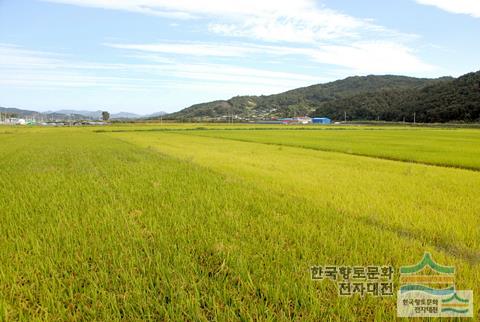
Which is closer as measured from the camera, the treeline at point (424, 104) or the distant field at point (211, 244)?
the distant field at point (211, 244)

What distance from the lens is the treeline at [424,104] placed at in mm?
72312

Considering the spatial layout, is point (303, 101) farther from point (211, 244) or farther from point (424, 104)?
point (211, 244)

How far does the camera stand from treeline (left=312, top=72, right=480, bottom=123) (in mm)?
72312

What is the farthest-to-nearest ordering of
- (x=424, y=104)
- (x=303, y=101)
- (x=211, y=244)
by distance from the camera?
(x=303, y=101) → (x=424, y=104) → (x=211, y=244)

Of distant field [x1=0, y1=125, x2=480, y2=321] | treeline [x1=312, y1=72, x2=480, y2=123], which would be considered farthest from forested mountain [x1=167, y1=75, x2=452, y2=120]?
distant field [x1=0, y1=125, x2=480, y2=321]

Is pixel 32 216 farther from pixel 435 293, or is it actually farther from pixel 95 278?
pixel 435 293

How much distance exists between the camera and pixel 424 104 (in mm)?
84375

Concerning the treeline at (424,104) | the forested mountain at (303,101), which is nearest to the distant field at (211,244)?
the treeline at (424,104)

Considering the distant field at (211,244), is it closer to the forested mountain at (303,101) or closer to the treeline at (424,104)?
the treeline at (424,104)

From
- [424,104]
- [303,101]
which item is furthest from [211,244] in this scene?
[303,101]

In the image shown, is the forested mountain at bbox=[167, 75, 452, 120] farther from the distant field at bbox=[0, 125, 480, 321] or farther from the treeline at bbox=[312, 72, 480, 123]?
the distant field at bbox=[0, 125, 480, 321]

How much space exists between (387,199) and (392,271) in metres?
3.57

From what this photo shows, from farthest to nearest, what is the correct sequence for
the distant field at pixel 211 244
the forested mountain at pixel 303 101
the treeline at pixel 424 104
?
1. the forested mountain at pixel 303 101
2. the treeline at pixel 424 104
3. the distant field at pixel 211 244

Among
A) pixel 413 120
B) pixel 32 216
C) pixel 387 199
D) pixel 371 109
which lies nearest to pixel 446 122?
pixel 413 120
